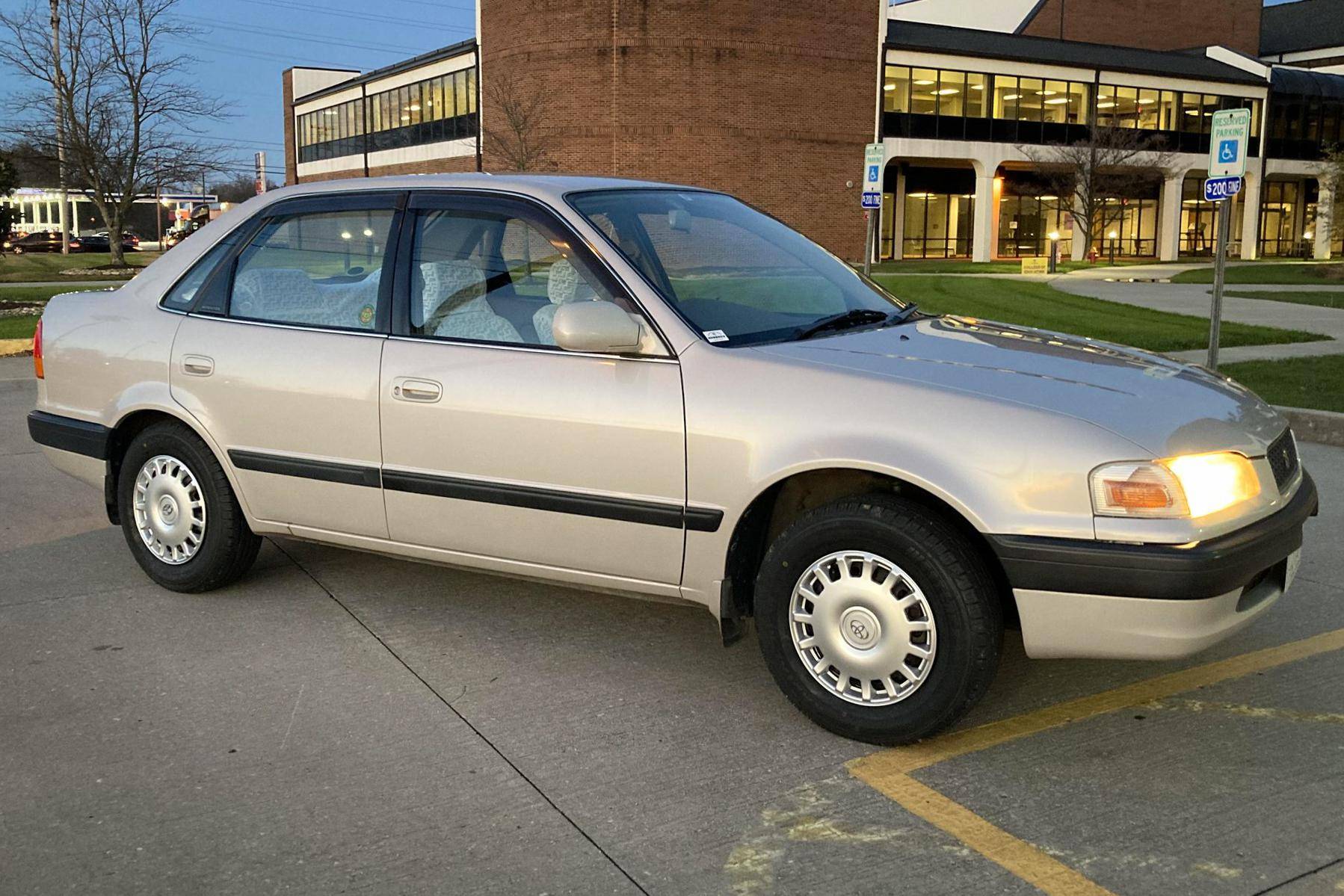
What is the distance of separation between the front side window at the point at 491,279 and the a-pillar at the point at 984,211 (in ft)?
158

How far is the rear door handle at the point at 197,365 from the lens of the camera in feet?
16.4

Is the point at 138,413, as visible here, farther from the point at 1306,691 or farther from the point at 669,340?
the point at 1306,691

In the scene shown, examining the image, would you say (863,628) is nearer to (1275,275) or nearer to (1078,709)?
(1078,709)

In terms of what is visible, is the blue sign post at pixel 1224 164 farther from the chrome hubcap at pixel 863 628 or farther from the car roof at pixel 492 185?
the chrome hubcap at pixel 863 628

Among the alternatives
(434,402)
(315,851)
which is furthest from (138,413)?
(315,851)

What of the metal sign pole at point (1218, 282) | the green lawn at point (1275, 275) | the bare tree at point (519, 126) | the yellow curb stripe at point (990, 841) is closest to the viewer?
the yellow curb stripe at point (990, 841)

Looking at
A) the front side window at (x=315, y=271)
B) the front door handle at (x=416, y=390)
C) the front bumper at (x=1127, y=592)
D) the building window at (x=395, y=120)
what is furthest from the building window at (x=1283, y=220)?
the front door handle at (x=416, y=390)

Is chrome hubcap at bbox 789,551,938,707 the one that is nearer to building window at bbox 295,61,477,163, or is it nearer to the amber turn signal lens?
the amber turn signal lens

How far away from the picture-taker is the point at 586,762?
12.1ft

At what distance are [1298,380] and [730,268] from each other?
29.5 feet

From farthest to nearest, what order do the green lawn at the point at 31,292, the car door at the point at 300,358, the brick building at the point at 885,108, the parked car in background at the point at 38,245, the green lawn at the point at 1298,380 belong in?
the parked car in background at the point at 38,245
the brick building at the point at 885,108
the green lawn at the point at 31,292
the green lawn at the point at 1298,380
the car door at the point at 300,358

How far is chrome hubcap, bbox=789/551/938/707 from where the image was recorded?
11.9 ft

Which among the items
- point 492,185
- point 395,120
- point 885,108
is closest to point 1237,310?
point 492,185

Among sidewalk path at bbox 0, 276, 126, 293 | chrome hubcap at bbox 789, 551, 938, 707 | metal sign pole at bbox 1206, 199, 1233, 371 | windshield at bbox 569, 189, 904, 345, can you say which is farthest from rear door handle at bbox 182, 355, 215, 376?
sidewalk path at bbox 0, 276, 126, 293
